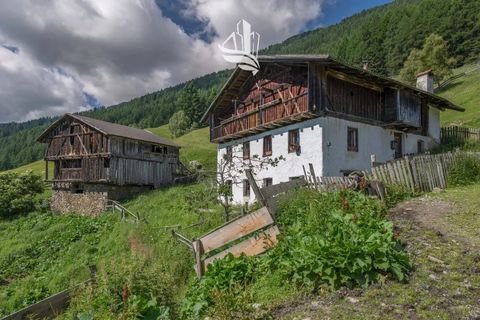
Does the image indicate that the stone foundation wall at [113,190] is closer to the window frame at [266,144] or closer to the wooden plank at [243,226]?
the window frame at [266,144]

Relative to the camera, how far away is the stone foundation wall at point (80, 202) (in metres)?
32.3

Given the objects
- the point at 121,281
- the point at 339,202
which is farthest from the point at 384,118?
the point at 121,281

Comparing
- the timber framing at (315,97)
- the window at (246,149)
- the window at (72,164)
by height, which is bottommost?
the window at (72,164)

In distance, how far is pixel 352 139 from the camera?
20.8 m

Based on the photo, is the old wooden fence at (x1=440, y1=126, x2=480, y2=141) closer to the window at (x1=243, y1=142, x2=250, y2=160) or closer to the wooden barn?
the window at (x1=243, y1=142, x2=250, y2=160)

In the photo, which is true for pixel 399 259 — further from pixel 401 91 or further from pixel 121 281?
pixel 401 91

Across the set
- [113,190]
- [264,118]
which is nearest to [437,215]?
[264,118]

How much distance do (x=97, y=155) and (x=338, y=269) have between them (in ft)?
101

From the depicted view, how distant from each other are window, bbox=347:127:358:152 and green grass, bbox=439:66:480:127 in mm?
22453

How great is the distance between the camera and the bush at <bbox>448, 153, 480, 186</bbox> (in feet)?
49.6

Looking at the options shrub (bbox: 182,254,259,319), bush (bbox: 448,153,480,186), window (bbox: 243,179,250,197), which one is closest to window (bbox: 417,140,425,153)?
bush (bbox: 448,153,480,186)

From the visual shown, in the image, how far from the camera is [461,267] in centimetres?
624

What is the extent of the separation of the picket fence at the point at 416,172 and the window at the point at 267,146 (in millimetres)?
10386

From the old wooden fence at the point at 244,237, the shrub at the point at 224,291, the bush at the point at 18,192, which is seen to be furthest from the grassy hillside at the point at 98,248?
the bush at the point at 18,192
